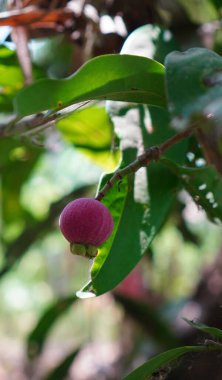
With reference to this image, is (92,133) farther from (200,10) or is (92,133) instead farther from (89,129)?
(200,10)

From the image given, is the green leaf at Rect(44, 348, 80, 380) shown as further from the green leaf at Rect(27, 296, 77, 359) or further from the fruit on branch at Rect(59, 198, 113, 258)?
the fruit on branch at Rect(59, 198, 113, 258)

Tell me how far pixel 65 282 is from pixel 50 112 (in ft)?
10.3

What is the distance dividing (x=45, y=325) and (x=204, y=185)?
0.90 meters

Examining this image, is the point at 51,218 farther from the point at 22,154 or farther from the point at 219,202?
the point at 219,202

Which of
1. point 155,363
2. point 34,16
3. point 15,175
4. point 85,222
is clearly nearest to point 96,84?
point 85,222

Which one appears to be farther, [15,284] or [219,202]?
[15,284]

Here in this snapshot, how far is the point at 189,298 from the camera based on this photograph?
1.84 metres

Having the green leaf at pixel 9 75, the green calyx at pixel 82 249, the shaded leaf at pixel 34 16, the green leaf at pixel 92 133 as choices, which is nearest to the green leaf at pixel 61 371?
the green leaf at pixel 92 133

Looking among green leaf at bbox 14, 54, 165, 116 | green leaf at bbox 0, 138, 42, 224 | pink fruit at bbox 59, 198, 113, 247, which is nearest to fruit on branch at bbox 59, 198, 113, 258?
pink fruit at bbox 59, 198, 113, 247

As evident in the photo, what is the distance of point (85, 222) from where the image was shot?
2.28 ft

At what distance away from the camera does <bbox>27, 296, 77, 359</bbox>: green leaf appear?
1.65 metres

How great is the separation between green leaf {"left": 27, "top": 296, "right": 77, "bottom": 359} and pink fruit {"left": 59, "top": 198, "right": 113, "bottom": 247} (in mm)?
960

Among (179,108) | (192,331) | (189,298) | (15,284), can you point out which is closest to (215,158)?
(179,108)

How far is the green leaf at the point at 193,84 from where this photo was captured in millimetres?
536
